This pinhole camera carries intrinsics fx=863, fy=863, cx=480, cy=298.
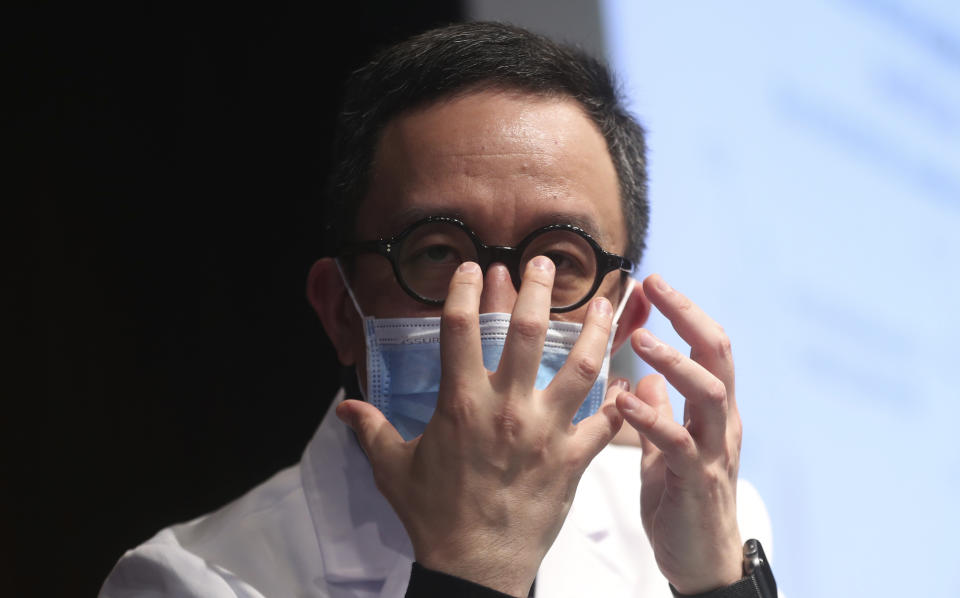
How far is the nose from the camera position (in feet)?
4.98

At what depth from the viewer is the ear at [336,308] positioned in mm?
1816

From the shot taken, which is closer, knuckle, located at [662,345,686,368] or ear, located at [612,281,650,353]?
knuckle, located at [662,345,686,368]

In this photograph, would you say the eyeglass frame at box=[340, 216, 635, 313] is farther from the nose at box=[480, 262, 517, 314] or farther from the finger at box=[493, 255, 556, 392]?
the finger at box=[493, 255, 556, 392]

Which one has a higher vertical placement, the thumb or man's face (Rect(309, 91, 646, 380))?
man's face (Rect(309, 91, 646, 380))

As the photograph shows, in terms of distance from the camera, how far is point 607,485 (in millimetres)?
2148

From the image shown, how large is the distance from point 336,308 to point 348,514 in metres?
0.43

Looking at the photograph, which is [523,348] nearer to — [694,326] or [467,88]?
[694,326]

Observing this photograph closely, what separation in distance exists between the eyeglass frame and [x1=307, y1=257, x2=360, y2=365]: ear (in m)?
0.16

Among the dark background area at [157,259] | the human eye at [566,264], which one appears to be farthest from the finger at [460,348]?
the dark background area at [157,259]

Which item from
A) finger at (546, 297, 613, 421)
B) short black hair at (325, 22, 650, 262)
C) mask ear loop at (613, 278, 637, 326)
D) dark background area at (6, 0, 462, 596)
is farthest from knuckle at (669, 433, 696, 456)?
dark background area at (6, 0, 462, 596)

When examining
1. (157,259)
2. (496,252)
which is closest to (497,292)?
(496,252)

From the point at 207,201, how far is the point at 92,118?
0.43m

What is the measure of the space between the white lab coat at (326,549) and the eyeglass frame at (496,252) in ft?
1.45

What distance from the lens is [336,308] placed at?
1.83 metres
